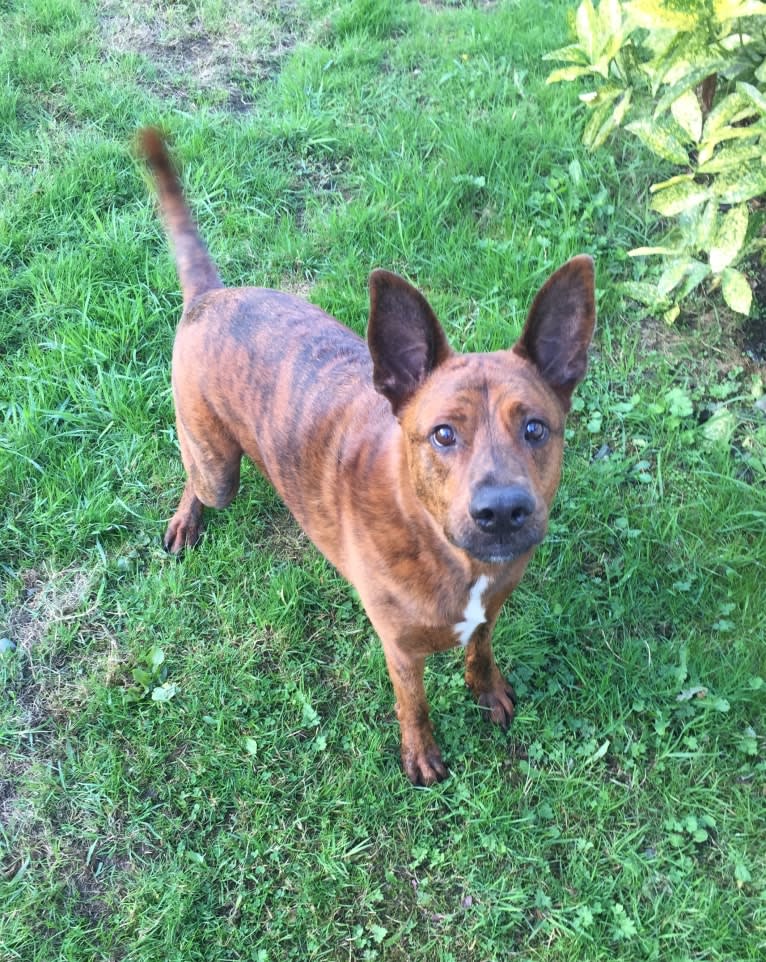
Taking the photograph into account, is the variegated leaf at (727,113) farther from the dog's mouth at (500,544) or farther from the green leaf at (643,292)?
the dog's mouth at (500,544)

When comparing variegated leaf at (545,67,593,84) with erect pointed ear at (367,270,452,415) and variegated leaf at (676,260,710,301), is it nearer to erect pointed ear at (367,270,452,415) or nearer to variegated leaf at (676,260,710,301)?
variegated leaf at (676,260,710,301)

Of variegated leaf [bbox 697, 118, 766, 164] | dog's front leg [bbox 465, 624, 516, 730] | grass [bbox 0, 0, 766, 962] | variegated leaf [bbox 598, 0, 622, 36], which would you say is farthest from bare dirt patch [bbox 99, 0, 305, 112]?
dog's front leg [bbox 465, 624, 516, 730]

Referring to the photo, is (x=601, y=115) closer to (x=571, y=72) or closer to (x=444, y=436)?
(x=571, y=72)

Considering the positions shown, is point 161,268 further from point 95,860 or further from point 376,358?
point 95,860

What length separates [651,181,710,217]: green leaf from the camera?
3259 millimetres

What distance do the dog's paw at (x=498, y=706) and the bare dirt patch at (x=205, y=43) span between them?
403 centimetres

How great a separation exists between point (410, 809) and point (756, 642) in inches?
57.4

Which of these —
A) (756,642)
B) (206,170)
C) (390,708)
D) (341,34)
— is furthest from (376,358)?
(341,34)

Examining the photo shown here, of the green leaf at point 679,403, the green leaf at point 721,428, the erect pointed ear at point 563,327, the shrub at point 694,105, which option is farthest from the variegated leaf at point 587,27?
Result: the erect pointed ear at point 563,327

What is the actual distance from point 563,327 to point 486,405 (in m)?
0.39

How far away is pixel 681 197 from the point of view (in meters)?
3.31

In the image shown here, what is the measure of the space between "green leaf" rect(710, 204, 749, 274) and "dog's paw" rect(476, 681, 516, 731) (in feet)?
6.24

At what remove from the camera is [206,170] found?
15.4 feet

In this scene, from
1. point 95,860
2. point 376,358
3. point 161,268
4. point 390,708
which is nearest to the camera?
point 376,358
